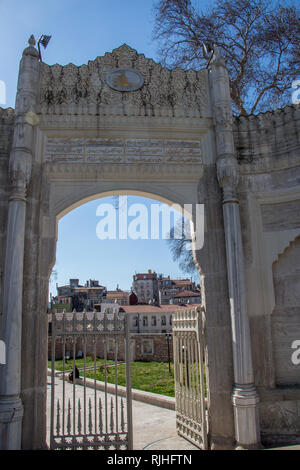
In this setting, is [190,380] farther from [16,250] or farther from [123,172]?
[123,172]

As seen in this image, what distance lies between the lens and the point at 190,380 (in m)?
5.46

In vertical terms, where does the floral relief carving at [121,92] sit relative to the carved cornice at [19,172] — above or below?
above

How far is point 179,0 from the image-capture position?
9539 millimetres

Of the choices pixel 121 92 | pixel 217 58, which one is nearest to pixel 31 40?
pixel 121 92

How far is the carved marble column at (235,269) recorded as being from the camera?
450 centimetres

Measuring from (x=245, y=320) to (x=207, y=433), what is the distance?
167 cm

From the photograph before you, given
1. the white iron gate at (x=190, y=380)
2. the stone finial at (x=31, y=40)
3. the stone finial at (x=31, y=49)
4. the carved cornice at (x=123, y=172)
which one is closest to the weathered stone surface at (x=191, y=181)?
the carved cornice at (x=123, y=172)

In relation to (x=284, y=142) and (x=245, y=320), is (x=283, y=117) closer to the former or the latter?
(x=284, y=142)

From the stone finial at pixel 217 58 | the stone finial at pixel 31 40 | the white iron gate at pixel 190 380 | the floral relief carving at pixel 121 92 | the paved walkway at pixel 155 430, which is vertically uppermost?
the stone finial at pixel 31 40

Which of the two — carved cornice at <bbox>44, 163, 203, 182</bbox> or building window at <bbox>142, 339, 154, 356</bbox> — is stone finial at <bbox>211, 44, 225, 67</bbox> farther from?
building window at <bbox>142, 339, 154, 356</bbox>

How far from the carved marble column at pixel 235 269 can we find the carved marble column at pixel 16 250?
2.81 meters

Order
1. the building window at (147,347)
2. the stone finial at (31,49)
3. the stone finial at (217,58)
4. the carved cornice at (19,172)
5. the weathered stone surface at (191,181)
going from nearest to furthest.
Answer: the weathered stone surface at (191,181) → the carved cornice at (19,172) → the stone finial at (31,49) → the stone finial at (217,58) → the building window at (147,347)

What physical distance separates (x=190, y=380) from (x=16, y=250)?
3300mm

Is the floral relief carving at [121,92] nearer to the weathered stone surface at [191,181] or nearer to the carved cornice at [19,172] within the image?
the weathered stone surface at [191,181]
